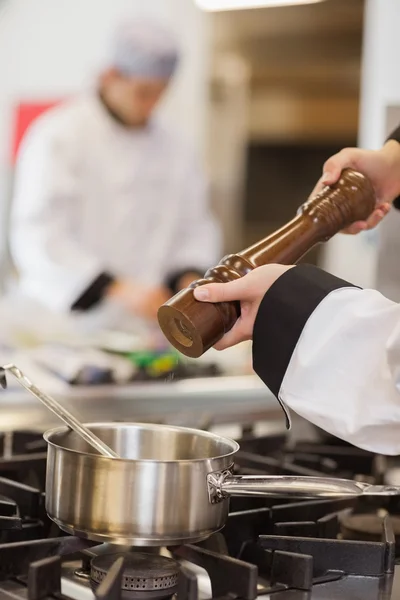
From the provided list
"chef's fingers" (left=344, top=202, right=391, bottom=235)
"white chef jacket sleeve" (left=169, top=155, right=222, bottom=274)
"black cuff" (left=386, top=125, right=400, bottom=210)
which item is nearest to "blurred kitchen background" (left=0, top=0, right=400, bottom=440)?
"white chef jacket sleeve" (left=169, top=155, right=222, bottom=274)

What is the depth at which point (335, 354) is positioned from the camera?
687 millimetres

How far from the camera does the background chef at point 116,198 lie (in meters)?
2.90

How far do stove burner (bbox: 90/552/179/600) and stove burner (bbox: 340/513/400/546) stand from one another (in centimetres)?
23

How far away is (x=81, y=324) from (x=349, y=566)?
80.5 inches

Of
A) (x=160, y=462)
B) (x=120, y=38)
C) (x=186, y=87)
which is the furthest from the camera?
(x=186, y=87)

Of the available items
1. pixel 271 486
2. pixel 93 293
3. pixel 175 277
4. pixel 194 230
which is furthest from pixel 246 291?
pixel 194 230

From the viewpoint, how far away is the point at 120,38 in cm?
324

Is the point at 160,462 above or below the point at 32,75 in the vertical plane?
below

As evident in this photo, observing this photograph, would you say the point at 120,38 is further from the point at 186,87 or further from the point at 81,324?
the point at 81,324

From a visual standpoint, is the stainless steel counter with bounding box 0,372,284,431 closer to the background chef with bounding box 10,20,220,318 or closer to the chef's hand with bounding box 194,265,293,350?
the chef's hand with bounding box 194,265,293,350

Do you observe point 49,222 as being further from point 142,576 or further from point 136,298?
point 142,576

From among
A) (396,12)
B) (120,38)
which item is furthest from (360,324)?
(120,38)

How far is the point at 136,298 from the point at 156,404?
1.48 metres

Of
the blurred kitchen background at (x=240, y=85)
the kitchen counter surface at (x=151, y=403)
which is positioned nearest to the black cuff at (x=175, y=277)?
the blurred kitchen background at (x=240, y=85)
